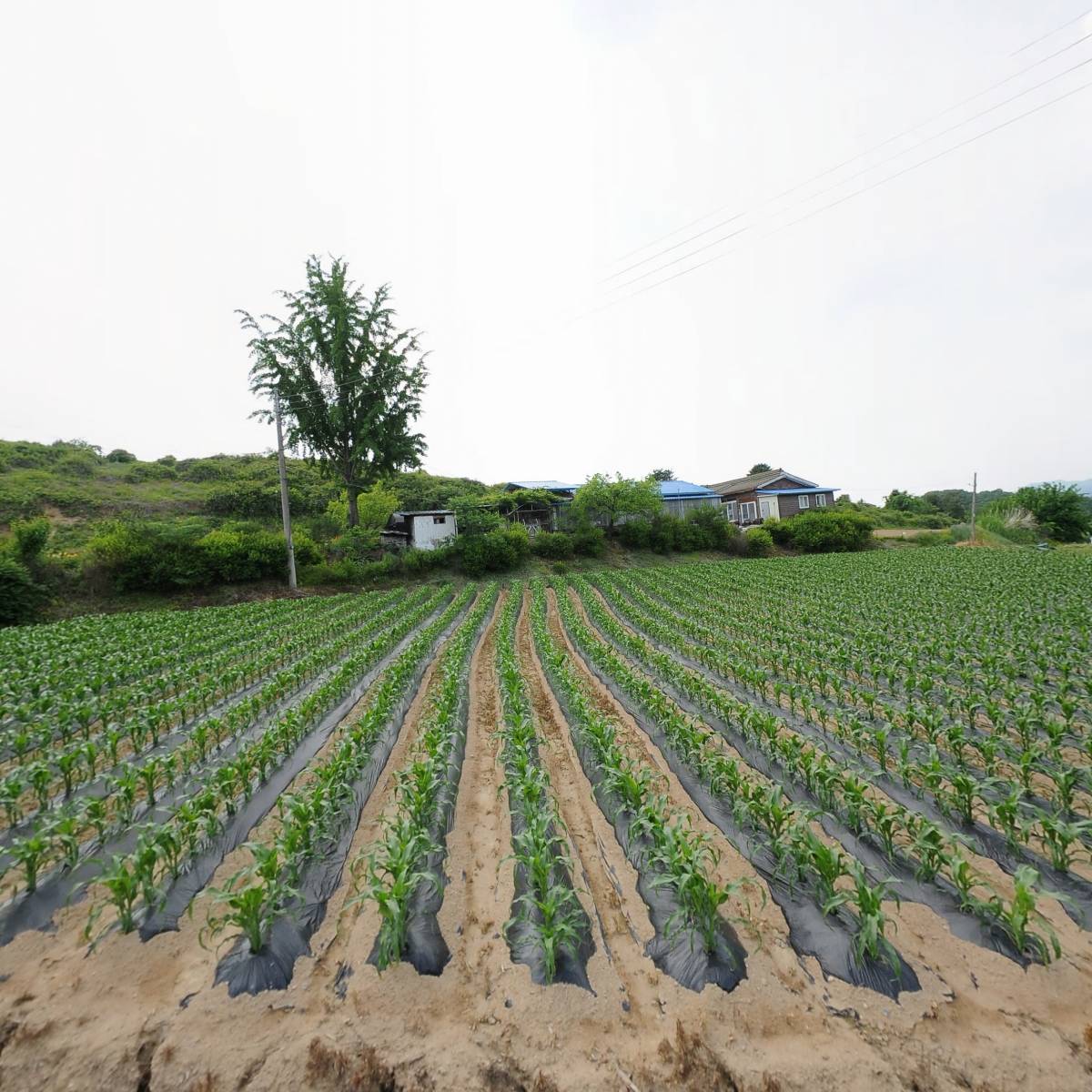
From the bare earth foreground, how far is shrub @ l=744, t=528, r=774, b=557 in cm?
3194

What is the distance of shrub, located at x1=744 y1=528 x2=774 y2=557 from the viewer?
107 feet

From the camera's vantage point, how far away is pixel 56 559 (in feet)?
54.3

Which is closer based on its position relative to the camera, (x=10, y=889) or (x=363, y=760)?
(x=10, y=889)

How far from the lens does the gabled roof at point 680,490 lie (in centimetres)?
3709

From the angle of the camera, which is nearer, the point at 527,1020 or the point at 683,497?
the point at 527,1020

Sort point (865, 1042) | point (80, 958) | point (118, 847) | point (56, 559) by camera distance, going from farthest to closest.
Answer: point (56, 559) → point (118, 847) → point (80, 958) → point (865, 1042)

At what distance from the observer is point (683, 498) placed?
3719 cm

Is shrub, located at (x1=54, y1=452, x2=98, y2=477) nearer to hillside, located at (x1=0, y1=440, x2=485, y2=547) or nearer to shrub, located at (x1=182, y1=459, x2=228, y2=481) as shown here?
hillside, located at (x1=0, y1=440, x2=485, y2=547)

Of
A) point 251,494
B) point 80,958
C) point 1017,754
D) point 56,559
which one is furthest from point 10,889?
point 251,494

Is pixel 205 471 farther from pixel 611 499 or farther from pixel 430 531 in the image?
pixel 611 499

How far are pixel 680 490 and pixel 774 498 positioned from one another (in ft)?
25.8

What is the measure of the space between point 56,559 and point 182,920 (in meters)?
20.4

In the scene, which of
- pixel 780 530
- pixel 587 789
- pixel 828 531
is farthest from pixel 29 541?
pixel 828 531

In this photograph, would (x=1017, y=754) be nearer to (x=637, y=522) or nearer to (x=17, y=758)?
(x=17, y=758)
